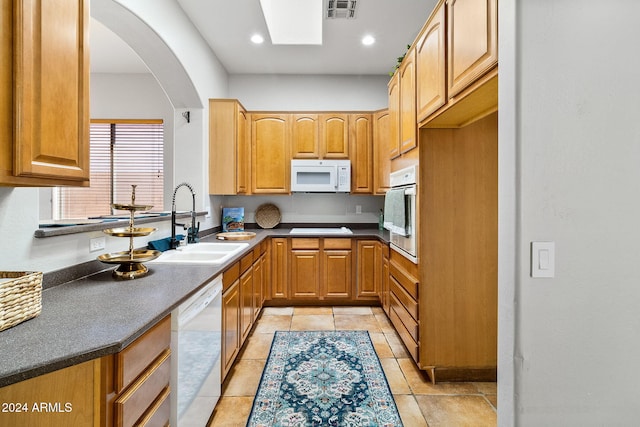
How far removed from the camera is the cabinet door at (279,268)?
12.3 feet

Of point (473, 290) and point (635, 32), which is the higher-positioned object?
point (635, 32)

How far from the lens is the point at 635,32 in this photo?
42.1 inches

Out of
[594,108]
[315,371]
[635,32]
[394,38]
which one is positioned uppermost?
[394,38]

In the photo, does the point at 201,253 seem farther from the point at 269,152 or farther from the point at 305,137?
the point at 305,137

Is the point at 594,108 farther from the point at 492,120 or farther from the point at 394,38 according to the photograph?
the point at 394,38

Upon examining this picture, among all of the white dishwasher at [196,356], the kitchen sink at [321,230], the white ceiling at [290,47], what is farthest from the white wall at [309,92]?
the white dishwasher at [196,356]

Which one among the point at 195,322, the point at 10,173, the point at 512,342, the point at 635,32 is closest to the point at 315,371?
the point at 195,322

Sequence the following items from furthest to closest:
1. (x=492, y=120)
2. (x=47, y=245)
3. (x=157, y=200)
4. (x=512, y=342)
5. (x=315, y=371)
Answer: (x=157, y=200) → (x=315, y=371) → (x=492, y=120) → (x=47, y=245) → (x=512, y=342)

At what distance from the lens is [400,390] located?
218cm

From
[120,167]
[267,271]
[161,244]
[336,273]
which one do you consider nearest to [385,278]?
[336,273]

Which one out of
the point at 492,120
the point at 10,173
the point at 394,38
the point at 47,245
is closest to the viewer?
the point at 10,173

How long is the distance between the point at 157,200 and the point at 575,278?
14.9 ft

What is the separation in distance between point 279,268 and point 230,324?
160cm

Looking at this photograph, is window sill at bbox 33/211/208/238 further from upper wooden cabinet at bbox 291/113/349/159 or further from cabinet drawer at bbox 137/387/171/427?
upper wooden cabinet at bbox 291/113/349/159
